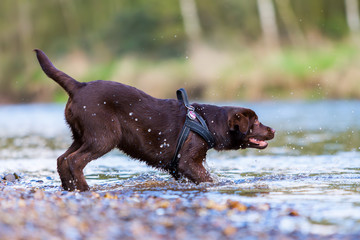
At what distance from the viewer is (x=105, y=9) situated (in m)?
43.3

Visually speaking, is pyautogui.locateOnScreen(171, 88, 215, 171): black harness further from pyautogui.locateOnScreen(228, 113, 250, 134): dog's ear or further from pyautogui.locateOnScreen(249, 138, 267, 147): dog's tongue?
pyautogui.locateOnScreen(249, 138, 267, 147): dog's tongue

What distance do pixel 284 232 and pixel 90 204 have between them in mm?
1608

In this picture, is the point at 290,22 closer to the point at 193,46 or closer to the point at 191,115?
the point at 193,46

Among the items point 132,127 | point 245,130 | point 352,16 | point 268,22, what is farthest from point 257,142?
point 352,16

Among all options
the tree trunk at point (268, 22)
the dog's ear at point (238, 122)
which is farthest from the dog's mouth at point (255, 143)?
the tree trunk at point (268, 22)

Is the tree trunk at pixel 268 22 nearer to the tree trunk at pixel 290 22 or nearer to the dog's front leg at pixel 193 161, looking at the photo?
the tree trunk at pixel 290 22

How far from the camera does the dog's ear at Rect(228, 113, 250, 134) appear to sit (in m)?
7.04

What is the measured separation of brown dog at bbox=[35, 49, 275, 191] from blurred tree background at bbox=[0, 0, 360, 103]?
1624cm

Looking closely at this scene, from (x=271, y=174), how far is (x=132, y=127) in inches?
80.8

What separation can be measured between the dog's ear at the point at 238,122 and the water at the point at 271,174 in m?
0.60

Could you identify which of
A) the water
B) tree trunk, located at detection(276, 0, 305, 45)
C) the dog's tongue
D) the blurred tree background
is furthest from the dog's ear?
tree trunk, located at detection(276, 0, 305, 45)

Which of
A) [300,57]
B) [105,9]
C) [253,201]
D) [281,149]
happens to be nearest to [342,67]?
[300,57]

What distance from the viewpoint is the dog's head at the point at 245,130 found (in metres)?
7.06

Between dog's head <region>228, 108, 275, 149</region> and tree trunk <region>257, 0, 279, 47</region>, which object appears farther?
tree trunk <region>257, 0, 279, 47</region>
